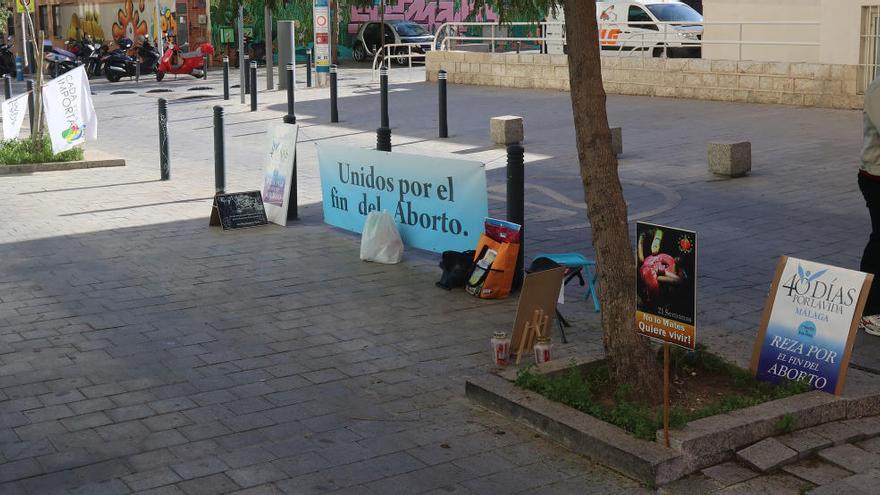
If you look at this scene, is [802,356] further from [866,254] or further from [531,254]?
[531,254]

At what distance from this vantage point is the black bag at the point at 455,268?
913 cm

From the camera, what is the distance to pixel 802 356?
20.6 feet

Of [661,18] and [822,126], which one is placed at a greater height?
[661,18]

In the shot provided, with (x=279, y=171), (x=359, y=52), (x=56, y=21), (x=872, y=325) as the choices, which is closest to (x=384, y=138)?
(x=279, y=171)

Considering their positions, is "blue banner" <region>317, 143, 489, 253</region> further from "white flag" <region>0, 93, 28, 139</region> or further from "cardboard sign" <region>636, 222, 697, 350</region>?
"white flag" <region>0, 93, 28, 139</region>

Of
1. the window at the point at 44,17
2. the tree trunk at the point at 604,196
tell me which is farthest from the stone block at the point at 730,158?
the window at the point at 44,17

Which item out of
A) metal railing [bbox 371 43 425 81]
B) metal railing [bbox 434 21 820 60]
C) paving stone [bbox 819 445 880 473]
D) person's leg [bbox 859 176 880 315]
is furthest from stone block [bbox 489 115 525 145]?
paving stone [bbox 819 445 880 473]

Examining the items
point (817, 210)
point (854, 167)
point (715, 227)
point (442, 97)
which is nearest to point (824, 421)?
point (715, 227)

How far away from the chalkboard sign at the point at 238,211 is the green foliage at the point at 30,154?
18.3ft

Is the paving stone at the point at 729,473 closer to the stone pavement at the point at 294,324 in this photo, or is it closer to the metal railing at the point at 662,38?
the stone pavement at the point at 294,324

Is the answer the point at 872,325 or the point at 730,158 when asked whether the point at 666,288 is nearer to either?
the point at 872,325

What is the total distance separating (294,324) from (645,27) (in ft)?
65.5

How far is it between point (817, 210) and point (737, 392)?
5.96m

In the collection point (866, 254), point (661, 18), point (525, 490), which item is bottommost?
point (525, 490)
